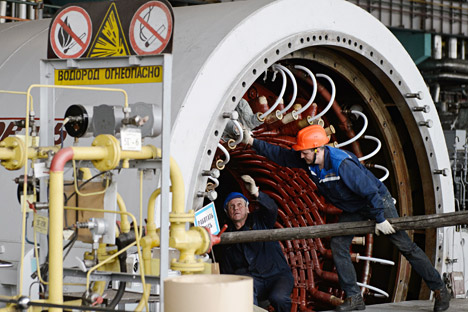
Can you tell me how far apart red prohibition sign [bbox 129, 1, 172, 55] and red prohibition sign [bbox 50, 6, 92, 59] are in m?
0.30

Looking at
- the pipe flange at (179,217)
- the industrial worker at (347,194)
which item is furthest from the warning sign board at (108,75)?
the industrial worker at (347,194)

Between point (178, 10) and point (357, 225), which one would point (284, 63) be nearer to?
point (178, 10)

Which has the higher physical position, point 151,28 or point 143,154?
point 151,28

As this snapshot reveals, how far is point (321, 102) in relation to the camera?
6.45 m

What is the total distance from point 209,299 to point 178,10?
3.01 metres

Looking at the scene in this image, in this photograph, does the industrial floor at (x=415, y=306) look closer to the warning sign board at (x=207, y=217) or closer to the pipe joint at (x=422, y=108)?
the pipe joint at (x=422, y=108)

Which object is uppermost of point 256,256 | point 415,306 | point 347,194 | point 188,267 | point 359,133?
point 359,133

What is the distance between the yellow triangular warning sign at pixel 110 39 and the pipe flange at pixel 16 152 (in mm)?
582

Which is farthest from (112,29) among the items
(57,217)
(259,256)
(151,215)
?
(259,256)

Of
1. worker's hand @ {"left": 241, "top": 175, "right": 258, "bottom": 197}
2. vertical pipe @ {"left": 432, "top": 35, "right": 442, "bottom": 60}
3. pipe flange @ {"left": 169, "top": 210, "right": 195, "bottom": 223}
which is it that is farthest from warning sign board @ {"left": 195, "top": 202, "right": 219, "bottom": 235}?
vertical pipe @ {"left": 432, "top": 35, "right": 442, "bottom": 60}

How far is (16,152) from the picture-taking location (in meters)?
3.61

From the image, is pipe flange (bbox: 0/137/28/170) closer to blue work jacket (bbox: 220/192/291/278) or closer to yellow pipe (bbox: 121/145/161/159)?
yellow pipe (bbox: 121/145/161/159)

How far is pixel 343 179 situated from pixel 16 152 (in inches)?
104

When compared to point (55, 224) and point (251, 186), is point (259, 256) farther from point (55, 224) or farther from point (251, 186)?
point (55, 224)
